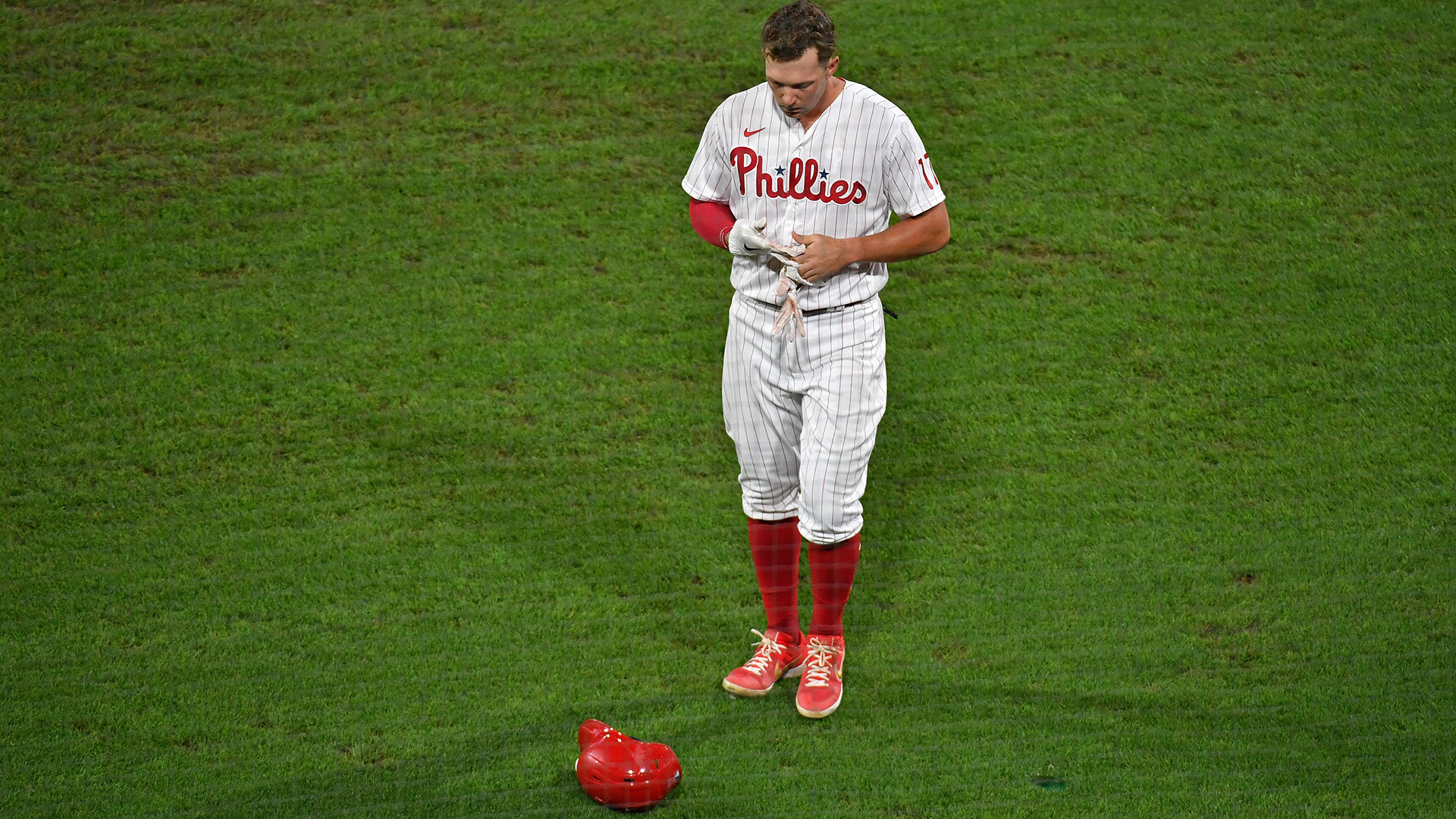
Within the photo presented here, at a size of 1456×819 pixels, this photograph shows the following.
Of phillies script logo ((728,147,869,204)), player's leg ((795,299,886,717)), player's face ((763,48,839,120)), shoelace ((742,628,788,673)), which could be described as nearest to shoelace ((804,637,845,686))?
shoelace ((742,628,788,673))

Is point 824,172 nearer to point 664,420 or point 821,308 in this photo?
point 821,308

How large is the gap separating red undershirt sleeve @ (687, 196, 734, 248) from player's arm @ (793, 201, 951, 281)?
233 mm

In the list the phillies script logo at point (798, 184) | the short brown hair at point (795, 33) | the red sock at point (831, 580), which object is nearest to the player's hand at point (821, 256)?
the phillies script logo at point (798, 184)

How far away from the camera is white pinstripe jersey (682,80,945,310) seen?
2.97 meters

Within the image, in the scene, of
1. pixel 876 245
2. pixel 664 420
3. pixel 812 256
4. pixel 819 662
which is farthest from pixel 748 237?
pixel 664 420

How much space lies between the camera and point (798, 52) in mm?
2818

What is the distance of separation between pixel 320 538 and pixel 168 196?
1.77 meters

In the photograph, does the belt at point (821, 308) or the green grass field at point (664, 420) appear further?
the green grass field at point (664, 420)

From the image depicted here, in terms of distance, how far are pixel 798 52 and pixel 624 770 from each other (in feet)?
5.54

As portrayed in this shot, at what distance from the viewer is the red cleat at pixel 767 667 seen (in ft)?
11.1

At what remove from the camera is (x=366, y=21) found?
17.4ft

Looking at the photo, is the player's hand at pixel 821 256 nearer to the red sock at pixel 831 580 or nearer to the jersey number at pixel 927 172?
the jersey number at pixel 927 172

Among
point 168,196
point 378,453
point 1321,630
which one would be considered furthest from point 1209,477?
point 168,196

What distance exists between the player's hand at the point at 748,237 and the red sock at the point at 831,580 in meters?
0.77
